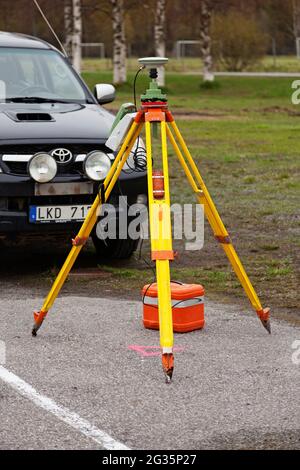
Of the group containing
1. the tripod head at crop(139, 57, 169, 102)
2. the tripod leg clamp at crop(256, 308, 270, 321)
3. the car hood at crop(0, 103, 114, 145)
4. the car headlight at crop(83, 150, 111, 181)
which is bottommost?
the tripod leg clamp at crop(256, 308, 270, 321)

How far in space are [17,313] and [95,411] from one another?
2.55 m

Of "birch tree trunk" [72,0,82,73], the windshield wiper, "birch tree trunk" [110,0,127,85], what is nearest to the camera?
the windshield wiper

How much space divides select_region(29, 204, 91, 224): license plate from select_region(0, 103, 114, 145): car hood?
0.55 meters

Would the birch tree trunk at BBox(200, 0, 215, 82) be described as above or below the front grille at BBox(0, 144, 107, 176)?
below

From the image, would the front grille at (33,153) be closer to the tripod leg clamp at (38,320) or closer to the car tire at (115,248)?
the car tire at (115,248)

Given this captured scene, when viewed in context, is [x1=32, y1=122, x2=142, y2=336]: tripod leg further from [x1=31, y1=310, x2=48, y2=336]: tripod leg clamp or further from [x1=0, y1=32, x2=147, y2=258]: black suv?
[x1=0, y1=32, x2=147, y2=258]: black suv

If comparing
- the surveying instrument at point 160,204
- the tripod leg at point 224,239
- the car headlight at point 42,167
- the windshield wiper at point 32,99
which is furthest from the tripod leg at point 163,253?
the windshield wiper at point 32,99

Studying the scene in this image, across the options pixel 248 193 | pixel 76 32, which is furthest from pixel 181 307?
pixel 76 32

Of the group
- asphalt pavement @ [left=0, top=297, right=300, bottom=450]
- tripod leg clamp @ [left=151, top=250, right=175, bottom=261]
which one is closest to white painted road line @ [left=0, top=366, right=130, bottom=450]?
asphalt pavement @ [left=0, top=297, right=300, bottom=450]

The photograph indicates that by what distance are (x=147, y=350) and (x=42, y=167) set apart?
2.67 metres

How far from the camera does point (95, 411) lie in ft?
19.2

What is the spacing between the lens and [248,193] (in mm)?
15070

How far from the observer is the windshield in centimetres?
1071

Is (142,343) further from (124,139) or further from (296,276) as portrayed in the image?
(296,276)
